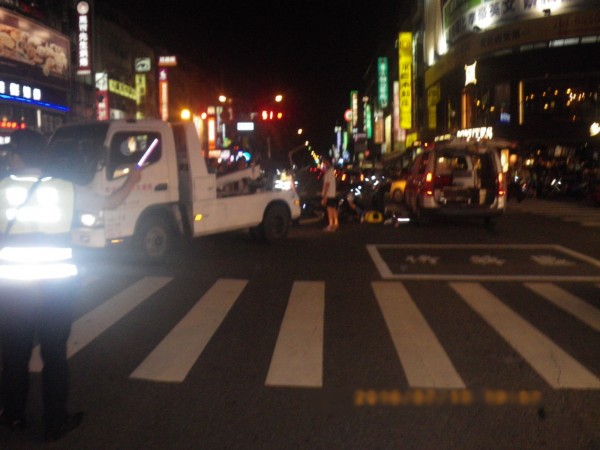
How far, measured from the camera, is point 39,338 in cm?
493

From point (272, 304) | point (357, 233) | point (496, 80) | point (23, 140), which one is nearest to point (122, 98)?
point (496, 80)

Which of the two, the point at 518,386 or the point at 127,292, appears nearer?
the point at 518,386

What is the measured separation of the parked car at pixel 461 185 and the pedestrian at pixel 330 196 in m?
2.09

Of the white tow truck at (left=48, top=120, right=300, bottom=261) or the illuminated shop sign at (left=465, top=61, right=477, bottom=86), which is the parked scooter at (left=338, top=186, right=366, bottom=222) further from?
the illuminated shop sign at (left=465, top=61, right=477, bottom=86)

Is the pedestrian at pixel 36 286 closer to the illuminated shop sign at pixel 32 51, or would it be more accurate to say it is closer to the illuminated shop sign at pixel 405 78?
the illuminated shop sign at pixel 32 51

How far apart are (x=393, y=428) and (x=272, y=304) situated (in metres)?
4.50

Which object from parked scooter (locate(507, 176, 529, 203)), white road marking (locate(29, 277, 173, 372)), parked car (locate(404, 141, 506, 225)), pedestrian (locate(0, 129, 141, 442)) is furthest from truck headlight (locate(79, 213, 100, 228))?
parked scooter (locate(507, 176, 529, 203))

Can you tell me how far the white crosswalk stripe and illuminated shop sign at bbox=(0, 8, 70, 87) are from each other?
77.5ft

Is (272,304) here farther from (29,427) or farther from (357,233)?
(357,233)

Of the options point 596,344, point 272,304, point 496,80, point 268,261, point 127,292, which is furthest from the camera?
point 496,80

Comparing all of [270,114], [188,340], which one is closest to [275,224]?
[188,340]

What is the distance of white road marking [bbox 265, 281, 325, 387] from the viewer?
6.34m

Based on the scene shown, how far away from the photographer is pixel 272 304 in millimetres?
9570

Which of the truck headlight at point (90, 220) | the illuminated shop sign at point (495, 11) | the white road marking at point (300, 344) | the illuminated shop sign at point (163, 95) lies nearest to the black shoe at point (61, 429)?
the white road marking at point (300, 344)
